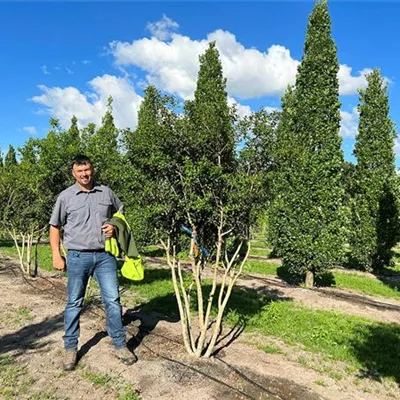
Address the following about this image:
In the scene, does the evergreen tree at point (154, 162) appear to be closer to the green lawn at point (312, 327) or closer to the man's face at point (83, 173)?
the man's face at point (83, 173)

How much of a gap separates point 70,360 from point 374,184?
54.0ft

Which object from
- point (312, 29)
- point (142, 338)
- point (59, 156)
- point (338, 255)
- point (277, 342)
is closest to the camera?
point (142, 338)

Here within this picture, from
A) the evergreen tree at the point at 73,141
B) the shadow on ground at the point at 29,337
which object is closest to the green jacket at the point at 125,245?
the shadow on ground at the point at 29,337

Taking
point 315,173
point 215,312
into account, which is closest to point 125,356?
point 215,312

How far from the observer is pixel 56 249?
15.9ft

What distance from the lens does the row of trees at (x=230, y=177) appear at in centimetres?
550

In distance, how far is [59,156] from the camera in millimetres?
9117

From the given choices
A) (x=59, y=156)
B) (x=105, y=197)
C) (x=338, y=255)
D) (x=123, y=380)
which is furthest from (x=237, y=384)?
(x=338, y=255)

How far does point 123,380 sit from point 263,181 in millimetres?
3127

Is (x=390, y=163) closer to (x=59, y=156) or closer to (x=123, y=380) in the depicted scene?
(x=59, y=156)

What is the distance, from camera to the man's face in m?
4.81

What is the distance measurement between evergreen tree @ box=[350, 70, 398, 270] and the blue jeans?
15592mm

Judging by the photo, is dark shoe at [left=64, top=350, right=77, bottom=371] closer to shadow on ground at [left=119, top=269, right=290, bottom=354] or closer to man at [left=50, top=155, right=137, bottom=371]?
man at [left=50, top=155, right=137, bottom=371]

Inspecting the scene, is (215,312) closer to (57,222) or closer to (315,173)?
(57,222)
